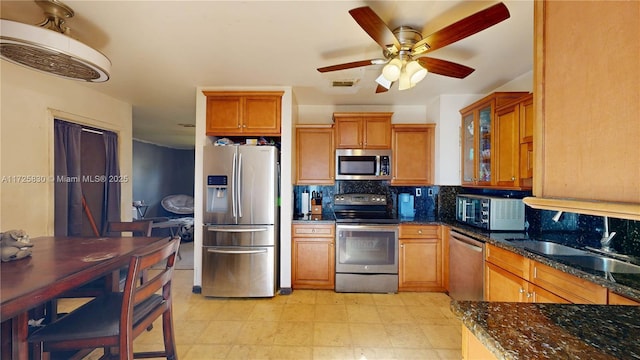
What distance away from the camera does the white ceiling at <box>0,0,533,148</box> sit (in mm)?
1729

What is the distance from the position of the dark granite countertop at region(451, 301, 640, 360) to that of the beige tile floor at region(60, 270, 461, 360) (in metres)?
1.43

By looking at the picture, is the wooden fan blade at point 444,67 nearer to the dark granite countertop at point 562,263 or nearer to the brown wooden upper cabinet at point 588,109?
the brown wooden upper cabinet at point 588,109

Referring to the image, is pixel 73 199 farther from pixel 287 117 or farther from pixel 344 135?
pixel 344 135

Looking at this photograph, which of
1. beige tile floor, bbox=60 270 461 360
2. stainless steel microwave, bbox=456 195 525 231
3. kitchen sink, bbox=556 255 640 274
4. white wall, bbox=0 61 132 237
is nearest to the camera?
kitchen sink, bbox=556 255 640 274

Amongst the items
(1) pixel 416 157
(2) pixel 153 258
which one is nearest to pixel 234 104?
(2) pixel 153 258

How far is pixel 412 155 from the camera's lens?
3.54 meters

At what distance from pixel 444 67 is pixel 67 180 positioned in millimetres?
4053

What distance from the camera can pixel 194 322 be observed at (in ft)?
8.36

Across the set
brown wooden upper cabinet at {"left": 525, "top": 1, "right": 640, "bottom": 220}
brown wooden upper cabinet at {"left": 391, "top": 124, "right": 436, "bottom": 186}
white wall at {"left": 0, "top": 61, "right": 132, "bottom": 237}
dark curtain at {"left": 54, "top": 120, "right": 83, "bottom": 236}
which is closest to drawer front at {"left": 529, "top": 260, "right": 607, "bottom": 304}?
brown wooden upper cabinet at {"left": 525, "top": 1, "right": 640, "bottom": 220}

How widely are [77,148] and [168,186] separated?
5007 mm

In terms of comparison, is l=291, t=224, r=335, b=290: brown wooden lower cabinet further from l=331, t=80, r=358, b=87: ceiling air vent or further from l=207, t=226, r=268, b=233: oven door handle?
l=331, t=80, r=358, b=87: ceiling air vent

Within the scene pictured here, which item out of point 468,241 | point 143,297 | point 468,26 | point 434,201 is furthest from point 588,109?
point 434,201

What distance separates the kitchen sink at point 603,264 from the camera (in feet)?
5.40

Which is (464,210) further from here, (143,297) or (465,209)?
(143,297)
